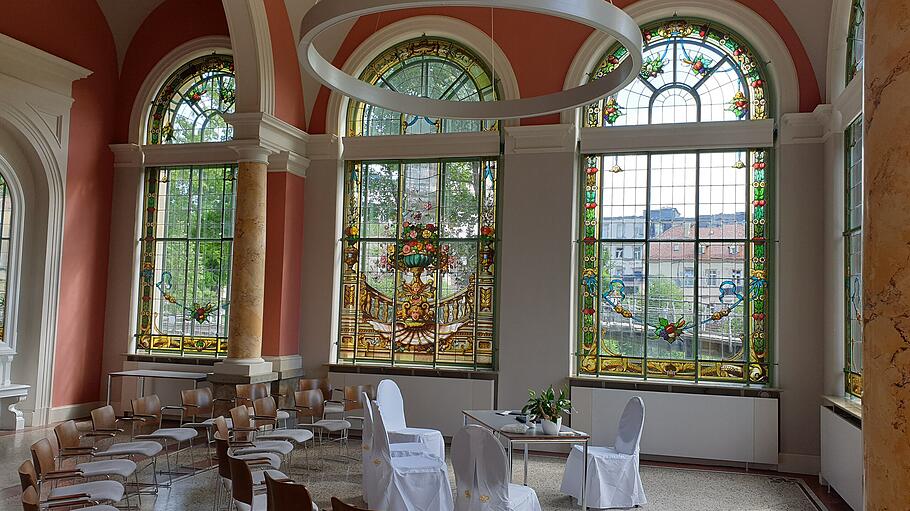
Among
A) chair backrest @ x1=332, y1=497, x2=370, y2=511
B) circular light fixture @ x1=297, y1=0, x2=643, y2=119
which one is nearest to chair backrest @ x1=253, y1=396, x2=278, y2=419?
circular light fixture @ x1=297, y1=0, x2=643, y2=119

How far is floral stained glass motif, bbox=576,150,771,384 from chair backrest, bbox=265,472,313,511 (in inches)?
227

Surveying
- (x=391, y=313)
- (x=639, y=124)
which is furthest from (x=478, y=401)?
(x=639, y=124)

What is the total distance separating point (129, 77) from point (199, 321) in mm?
3893

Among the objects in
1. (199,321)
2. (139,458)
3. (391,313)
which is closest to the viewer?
→ (139,458)

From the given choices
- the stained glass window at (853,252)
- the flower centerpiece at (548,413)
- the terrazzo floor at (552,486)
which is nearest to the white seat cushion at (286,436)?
the terrazzo floor at (552,486)

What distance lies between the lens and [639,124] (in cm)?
985

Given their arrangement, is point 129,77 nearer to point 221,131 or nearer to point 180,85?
point 180,85

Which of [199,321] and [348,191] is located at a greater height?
[348,191]

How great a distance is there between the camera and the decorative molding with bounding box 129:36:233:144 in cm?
1154

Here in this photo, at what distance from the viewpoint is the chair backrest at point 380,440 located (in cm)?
634

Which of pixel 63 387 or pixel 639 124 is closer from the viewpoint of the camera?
pixel 639 124

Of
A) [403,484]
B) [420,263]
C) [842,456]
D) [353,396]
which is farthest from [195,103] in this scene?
[842,456]

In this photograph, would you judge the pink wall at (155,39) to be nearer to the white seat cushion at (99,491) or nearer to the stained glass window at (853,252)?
the white seat cushion at (99,491)

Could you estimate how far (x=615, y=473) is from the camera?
698cm
